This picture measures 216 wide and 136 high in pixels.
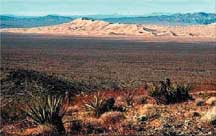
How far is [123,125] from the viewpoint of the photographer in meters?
11.5

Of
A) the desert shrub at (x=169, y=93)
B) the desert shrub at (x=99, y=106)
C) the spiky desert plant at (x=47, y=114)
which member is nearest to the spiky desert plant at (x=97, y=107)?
the desert shrub at (x=99, y=106)

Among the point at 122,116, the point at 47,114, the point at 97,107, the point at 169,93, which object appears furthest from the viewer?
the point at 169,93

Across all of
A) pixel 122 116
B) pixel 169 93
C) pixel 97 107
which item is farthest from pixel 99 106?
pixel 169 93

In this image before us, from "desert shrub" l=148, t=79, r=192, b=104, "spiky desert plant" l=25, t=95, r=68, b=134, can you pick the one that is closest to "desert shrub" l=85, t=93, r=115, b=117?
"spiky desert plant" l=25, t=95, r=68, b=134

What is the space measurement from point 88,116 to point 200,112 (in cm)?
294

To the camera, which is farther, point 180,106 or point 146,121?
point 180,106

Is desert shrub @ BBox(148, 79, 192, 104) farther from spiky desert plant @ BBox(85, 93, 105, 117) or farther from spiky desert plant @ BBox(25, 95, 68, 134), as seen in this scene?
spiky desert plant @ BBox(25, 95, 68, 134)

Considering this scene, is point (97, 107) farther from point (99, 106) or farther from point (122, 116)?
point (122, 116)

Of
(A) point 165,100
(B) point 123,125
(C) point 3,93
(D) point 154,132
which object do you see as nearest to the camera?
(D) point 154,132

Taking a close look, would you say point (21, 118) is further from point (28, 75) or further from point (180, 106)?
point (28, 75)

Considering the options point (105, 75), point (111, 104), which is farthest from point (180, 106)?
point (105, 75)

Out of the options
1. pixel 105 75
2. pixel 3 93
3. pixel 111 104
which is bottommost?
pixel 105 75

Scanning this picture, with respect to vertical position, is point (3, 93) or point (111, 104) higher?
point (111, 104)

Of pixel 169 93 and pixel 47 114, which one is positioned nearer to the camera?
pixel 47 114
